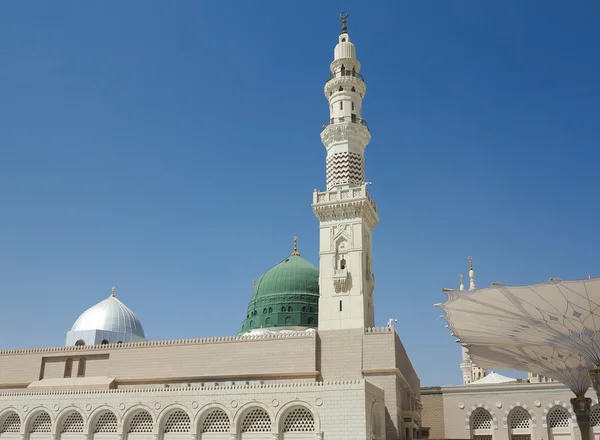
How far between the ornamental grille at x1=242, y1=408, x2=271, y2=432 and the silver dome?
58.4 feet

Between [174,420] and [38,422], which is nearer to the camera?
[174,420]

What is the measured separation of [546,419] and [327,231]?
694 inches

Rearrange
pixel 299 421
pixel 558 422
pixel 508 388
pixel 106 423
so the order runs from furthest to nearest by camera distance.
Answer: pixel 508 388 → pixel 558 422 → pixel 106 423 → pixel 299 421

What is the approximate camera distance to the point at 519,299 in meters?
21.6

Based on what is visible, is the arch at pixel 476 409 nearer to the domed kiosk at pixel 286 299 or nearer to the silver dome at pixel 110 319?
the domed kiosk at pixel 286 299

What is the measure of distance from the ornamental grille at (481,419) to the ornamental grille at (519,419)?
4.33ft

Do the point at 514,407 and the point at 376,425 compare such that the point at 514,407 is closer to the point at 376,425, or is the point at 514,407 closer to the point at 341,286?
the point at 376,425

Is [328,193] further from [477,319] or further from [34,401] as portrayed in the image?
[34,401]

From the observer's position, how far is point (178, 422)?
2994cm

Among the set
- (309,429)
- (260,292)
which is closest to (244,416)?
(309,429)

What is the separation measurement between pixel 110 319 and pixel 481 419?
85.0 feet

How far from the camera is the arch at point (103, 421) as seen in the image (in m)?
30.9

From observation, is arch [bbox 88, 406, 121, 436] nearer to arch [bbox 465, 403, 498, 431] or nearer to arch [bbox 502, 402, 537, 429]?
arch [bbox 465, 403, 498, 431]

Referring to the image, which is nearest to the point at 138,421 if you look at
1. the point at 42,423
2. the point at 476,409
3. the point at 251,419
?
the point at 42,423
